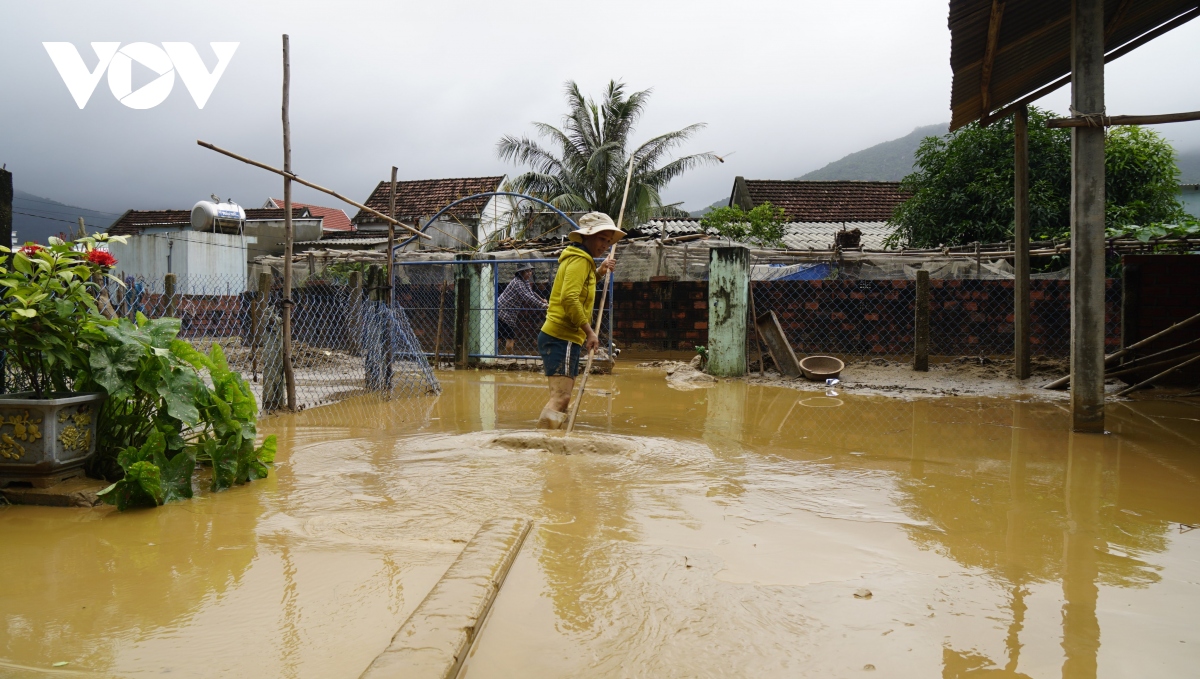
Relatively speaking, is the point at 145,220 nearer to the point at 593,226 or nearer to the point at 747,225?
the point at 747,225

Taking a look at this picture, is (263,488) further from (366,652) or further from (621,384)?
(621,384)

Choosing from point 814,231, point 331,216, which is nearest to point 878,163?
point 331,216

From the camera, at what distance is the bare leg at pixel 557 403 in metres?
5.38

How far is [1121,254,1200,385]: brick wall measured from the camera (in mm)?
7172

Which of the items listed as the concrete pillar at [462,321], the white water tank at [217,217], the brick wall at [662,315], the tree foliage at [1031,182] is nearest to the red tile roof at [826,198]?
the tree foliage at [1031,182]

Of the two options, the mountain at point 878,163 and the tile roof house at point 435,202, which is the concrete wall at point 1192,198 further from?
the mountain at point 878,163

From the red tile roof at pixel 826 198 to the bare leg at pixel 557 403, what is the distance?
17964 mm

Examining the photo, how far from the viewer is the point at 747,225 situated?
1596 cm

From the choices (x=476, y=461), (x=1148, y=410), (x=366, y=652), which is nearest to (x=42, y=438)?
(x=476, y=461)

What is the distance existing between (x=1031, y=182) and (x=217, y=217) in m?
17.6

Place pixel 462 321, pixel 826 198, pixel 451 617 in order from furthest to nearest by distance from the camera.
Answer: pixel 826 198 → pixel 462 321 → pixel 451 617

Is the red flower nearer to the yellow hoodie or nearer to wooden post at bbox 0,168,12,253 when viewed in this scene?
wooden post at bbox 0,168,12,253

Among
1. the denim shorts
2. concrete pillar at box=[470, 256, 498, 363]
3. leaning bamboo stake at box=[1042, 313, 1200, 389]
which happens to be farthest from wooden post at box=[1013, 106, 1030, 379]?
concrete pillar at box=[470, 256, 498, 363]

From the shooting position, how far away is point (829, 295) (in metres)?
10.2
